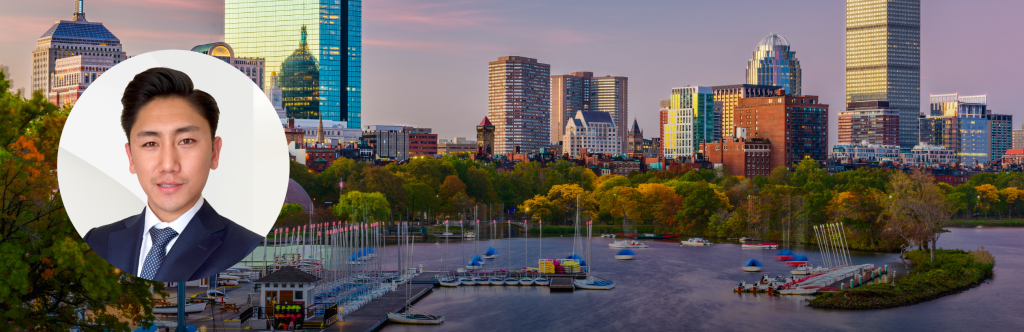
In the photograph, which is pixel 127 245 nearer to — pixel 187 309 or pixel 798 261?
pixel 187 309

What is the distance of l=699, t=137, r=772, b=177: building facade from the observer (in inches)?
5669

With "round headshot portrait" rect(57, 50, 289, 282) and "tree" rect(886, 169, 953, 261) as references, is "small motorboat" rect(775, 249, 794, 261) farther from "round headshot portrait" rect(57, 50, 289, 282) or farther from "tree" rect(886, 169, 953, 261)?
"round headshot portrait" rect(57, 50, 289, 282)

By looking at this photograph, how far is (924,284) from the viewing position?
1694 inches

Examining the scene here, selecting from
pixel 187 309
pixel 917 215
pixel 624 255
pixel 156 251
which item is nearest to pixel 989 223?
pixel 917 215

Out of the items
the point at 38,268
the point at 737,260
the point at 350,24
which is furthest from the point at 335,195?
the point at 350,24

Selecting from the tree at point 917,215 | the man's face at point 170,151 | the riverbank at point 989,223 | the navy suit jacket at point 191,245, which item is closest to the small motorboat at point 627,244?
the tree at point 917,215

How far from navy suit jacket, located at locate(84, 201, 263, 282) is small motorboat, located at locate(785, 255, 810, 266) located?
5375 cm

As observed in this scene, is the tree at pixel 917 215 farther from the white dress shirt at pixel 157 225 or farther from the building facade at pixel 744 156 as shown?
the building facade at pixel 744 156

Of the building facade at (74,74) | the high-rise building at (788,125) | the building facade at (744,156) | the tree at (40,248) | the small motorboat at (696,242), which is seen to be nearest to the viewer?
the tree at (40,248)

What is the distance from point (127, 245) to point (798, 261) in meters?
55.3

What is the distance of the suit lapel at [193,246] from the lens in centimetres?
445

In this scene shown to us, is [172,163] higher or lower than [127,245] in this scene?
higher

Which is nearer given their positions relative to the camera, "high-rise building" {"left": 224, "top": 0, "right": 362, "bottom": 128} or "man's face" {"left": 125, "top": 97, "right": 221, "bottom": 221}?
"man's face" {"left": 125, "top": 97, "right": 221, "bottom": 221}

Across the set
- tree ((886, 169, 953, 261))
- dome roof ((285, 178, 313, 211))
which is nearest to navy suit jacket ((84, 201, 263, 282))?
tree ((886, 169, 953, 261))
